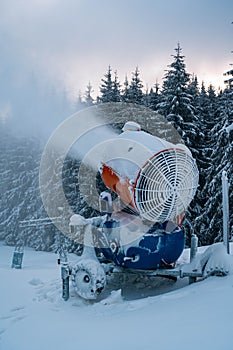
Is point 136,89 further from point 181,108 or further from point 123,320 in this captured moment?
point 123,320

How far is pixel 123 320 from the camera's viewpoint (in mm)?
4332

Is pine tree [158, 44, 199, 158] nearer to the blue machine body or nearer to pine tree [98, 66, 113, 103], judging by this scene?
pine tree [98, 66, 113, 103]

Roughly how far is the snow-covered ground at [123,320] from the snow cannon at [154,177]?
1.14 meters

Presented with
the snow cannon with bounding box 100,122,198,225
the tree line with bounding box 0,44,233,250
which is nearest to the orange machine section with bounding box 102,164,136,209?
the snow cannon with bounding box 100,122,198,225

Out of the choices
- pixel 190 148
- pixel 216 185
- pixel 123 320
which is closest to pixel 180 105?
pixel 190 148

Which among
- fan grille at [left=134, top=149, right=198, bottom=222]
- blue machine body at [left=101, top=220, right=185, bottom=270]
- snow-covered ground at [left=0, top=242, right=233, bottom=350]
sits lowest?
snow-covered ground at [left=0, top=242, right=233, bottom=350]

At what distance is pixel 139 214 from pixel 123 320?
1541mm

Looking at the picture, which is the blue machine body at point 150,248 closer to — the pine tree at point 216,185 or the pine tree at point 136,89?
the pine tree at point 216,185

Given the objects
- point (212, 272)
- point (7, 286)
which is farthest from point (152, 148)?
point (7, 286)

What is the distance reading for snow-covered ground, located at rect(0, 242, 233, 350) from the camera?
3.54 metres

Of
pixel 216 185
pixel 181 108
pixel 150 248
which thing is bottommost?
pixel 150 248

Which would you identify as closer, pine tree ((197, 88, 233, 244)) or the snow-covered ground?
the snow-covered ground

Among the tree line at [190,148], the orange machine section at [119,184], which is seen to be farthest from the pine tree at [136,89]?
the orange machine section at [119,184]

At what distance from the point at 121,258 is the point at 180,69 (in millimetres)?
14947
